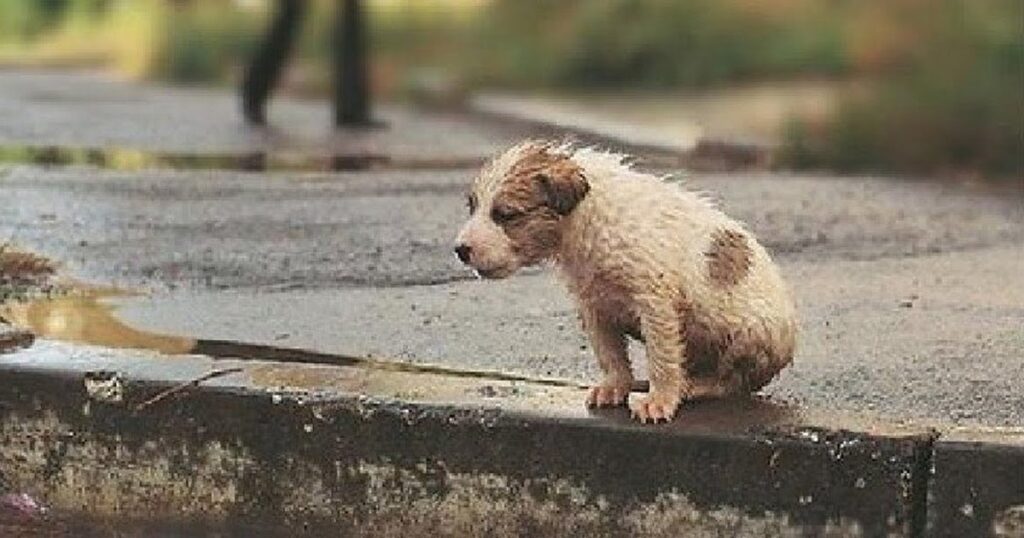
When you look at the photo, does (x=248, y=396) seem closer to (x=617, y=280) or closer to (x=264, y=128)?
(x=617, y=280)

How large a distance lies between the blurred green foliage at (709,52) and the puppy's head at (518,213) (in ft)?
26.2

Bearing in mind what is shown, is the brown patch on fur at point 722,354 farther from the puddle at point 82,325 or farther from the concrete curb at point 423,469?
the puddle at point 82,325

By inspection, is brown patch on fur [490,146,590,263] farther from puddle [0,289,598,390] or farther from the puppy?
puddle [0,289,598,390]

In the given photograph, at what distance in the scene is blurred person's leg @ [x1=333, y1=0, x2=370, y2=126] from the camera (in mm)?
14742

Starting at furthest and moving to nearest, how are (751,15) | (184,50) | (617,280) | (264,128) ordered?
(184,50) < (751,15) < (264,128) < (617,280)

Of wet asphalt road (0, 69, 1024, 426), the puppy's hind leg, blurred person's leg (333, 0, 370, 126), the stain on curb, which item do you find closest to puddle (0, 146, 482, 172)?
wet asphalt road (0, 69, 1024, 426)

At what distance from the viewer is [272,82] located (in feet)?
52.2

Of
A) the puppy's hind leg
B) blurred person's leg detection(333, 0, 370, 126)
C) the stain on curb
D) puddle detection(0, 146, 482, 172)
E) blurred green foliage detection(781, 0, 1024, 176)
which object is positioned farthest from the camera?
blurred person's leg detection(333, 0, 370, 126)

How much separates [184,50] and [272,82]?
8953 millimetres

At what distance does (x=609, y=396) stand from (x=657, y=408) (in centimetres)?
18

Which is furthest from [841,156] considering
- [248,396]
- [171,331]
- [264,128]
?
[248,396]

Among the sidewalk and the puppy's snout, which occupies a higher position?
the puppy's snout

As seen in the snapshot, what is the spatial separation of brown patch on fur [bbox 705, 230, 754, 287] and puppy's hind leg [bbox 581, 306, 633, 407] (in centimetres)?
25

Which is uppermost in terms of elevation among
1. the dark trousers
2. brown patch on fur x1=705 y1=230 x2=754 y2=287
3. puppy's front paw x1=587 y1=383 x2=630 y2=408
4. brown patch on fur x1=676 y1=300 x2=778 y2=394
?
brown patch on fur x1=705 y1=230 x2=754 y2=287
